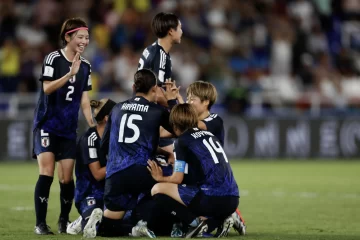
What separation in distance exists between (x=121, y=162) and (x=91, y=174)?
0.98 m

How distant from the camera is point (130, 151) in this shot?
8125mm

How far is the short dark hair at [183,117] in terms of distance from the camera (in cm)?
817

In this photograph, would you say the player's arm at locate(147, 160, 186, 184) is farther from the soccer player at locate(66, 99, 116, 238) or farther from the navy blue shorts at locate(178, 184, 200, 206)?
the soccer player at locate(66, 99, 116, 238)

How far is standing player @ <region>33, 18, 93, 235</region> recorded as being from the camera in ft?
28.7

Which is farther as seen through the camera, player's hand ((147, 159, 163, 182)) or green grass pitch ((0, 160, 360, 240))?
green grass pitch ((0, 160, 360, 240))

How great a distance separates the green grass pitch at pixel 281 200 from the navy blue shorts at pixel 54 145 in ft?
2.85

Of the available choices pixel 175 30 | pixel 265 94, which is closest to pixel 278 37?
pixel 265 94

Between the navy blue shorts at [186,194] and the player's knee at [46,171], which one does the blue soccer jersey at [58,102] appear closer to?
the player's knee at [46,171]

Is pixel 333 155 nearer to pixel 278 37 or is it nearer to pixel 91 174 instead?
pixel 278 37

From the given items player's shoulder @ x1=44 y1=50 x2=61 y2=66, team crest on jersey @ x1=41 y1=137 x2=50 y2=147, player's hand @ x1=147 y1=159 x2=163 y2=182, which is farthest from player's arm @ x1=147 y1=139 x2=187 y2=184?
player's shoulder @ x1=44 y1=50 x2=61 y2=66

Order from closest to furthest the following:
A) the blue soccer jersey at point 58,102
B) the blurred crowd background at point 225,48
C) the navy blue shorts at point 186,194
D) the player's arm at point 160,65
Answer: the navy blue shorts at point 186,194 → the blue soccer jersey at point 58,102 → the player's arm at point 160,65 → the blurred crowd background at point 225,48

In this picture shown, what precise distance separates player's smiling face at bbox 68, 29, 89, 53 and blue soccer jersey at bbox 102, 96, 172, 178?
3.27ft

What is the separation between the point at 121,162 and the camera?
26.6 ft

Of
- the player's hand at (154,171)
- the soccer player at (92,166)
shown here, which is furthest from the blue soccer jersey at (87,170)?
the player's hand at (154,171)
